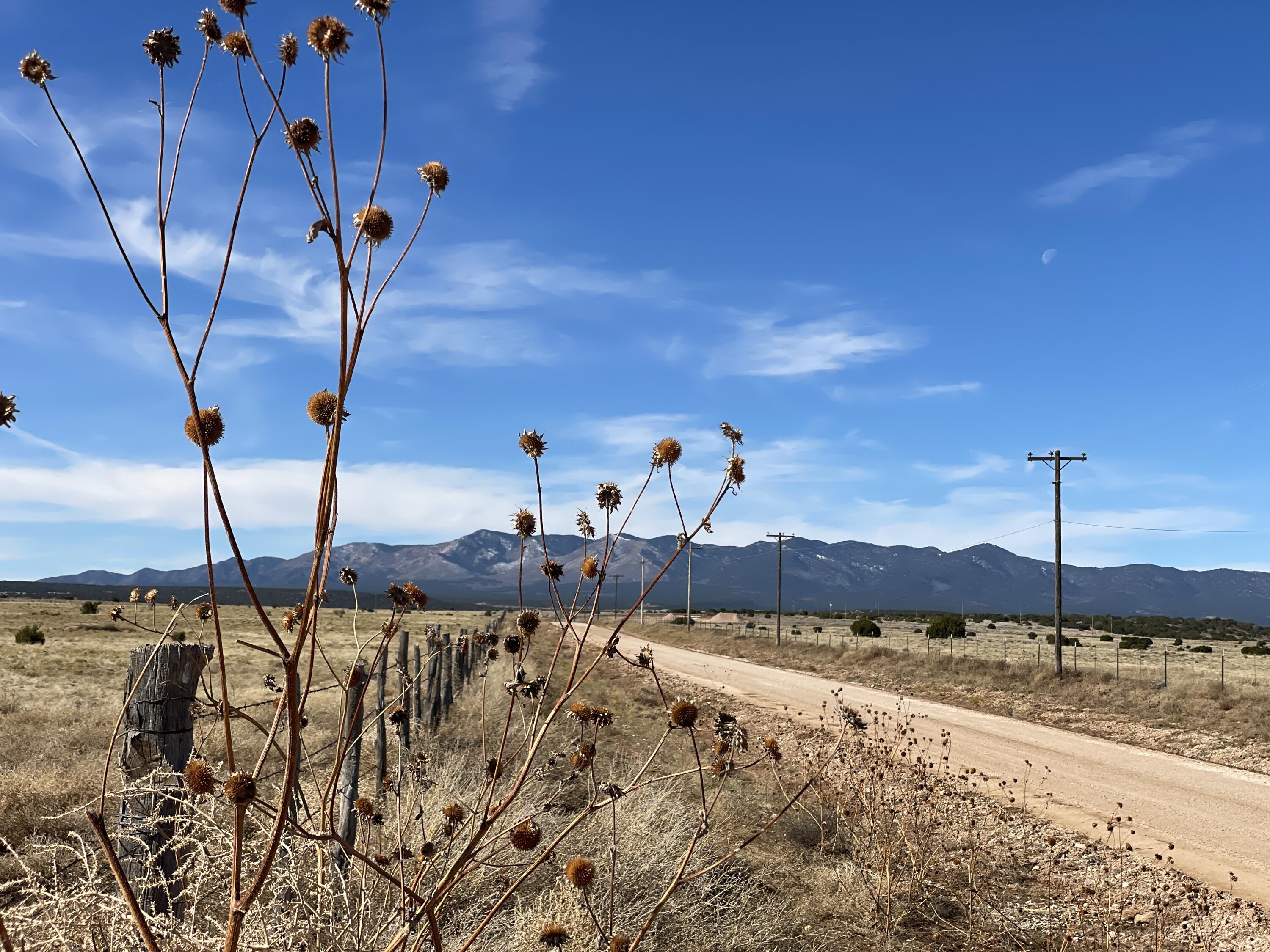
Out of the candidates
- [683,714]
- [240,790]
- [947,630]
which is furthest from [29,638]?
[947,630]

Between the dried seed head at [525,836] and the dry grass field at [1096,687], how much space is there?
1500cm

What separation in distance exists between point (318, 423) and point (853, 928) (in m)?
5.62

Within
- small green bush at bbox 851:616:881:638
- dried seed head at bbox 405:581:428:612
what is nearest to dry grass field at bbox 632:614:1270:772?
small green bush at bbox 851:616:881:638

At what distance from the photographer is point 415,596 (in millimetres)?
2137

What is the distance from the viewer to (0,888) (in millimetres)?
2162

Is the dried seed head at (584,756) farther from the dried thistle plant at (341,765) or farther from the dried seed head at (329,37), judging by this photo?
the dried seed head at (329,37)

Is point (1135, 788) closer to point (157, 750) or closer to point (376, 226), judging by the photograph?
point (157, 750)

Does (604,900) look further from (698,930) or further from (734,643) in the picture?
(734,643)

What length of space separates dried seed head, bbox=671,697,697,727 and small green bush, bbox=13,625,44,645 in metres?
37.9

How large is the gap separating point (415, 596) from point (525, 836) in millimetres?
633

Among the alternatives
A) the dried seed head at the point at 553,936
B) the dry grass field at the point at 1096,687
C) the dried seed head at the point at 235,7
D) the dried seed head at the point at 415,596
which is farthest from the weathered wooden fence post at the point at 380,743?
the dry grass field at the point at 1096,687

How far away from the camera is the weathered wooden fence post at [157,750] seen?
3.05 meters

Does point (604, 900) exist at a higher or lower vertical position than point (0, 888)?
lower

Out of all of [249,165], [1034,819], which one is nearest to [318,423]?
[249,165]
